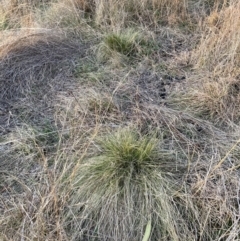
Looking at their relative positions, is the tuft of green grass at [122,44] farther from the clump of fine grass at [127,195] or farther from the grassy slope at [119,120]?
the clump of fine grass at [127,195]

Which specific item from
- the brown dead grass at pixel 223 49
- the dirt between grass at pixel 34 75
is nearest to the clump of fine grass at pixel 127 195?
the dirt between grass at pixel 34 75

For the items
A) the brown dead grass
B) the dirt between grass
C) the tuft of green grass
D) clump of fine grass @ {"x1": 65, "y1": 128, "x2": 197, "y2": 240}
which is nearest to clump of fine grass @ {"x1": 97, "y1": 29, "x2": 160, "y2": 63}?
the tuft of green grass

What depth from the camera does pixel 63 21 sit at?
147 inches

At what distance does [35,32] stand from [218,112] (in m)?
1.90

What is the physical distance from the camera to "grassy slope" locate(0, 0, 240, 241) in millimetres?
1782

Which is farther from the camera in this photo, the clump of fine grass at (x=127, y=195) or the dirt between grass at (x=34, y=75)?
the dirt between grass at (x=34, y=75)

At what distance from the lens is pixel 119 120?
7.89 feet

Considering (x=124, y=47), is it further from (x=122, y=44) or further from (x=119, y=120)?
(x=119, y=120)

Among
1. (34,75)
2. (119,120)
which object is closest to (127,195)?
(119,120)

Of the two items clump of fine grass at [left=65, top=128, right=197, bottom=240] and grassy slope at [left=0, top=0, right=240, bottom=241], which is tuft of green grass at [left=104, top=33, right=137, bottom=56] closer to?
grassy slope at [left=0, top=0, right=240, bottom=241]

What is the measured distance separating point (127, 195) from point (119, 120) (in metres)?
0.69

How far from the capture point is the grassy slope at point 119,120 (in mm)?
1782

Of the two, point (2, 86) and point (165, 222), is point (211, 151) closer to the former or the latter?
point (165, 222)

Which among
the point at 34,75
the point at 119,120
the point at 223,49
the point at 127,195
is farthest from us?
the point at 34,75
